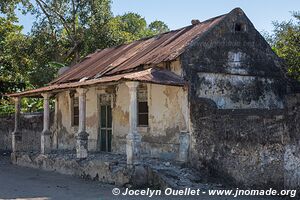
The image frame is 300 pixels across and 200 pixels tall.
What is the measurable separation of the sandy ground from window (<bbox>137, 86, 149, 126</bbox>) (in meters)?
2.75

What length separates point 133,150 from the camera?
1120 centimetres

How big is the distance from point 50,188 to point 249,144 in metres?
5.01

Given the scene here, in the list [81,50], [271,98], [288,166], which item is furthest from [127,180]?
[81,50]

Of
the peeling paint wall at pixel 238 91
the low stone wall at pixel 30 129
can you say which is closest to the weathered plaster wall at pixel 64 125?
the low stone wall at pixel 30 129

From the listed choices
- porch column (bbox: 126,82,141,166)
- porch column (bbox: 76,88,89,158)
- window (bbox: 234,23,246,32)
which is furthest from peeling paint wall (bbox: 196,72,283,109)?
porch column (bbox: 76,88,89,158)

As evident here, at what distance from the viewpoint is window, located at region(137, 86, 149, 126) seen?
13.7 metres

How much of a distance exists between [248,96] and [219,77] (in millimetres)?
1188

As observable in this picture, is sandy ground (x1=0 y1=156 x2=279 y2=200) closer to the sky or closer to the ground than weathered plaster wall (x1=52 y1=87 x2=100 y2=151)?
closer to the ground

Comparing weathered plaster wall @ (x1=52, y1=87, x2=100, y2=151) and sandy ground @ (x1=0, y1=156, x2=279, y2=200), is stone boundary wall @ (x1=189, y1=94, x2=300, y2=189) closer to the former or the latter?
sandy ground @ (x1=0, y1=156, x2=279, y2=200)

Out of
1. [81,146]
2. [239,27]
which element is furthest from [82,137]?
[239,27]

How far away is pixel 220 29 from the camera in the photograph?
13.0m

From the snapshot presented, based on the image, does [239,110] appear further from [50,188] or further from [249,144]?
[50,188]

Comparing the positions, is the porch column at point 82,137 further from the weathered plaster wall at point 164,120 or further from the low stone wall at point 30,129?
the low stone wall at point 30,129

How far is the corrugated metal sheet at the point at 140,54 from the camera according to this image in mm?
12883
